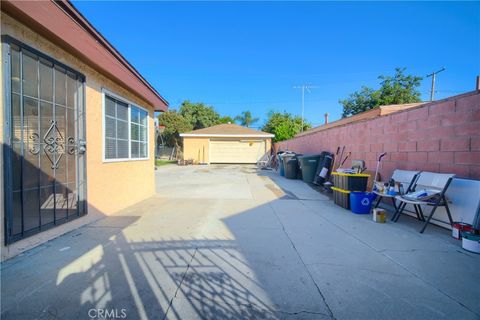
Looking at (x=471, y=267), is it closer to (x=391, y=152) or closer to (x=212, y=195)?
(x=391, y=152)

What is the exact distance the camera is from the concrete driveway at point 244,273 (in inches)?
72.9

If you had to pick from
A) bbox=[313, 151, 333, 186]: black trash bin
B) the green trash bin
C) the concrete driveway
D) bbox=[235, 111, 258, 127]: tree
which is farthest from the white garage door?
bbox=[235, 111, 258, 127]: tree

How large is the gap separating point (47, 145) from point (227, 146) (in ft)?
56.1

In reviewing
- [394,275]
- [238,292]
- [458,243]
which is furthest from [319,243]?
[458,243]

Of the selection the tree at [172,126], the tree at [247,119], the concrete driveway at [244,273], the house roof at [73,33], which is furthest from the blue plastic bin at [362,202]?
the tree at [247,119]

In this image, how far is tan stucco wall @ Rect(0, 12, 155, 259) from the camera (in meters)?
2.68

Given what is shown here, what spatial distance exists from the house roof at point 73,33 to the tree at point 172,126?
21.9 m

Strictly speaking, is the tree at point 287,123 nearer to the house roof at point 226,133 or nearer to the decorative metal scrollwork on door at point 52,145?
the house roof at point 226,133

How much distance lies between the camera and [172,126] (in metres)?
26.0

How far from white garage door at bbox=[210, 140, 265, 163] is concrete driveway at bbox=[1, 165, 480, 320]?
634 inches

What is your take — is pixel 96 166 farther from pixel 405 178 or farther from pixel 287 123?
pixel 287 123

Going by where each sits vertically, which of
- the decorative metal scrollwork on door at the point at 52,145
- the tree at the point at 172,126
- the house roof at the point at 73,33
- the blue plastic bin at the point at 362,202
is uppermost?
the tree at the point at 172,126

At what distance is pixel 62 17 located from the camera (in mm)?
2779

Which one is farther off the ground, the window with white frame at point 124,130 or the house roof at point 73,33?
the house roof at point 73,33
